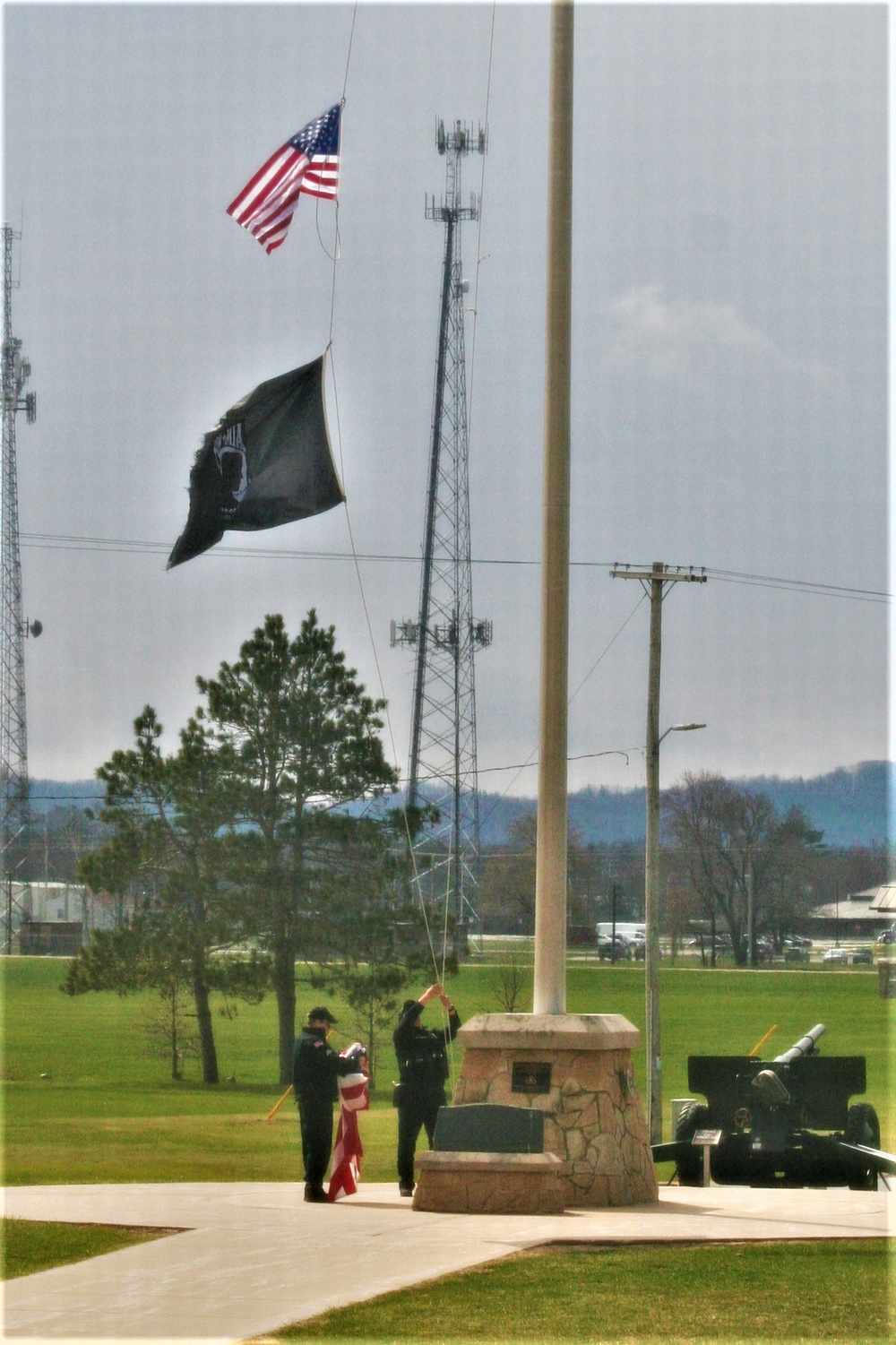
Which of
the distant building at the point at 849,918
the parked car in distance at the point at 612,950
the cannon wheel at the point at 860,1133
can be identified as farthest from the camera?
the distant building at the point at 849,918

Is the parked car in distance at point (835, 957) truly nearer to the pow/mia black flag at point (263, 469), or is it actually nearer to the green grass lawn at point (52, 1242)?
the pow/mia black flag at point (263, 469)

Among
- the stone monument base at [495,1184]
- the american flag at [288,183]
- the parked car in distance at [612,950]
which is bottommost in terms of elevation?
the parked car in distance at [612,950]

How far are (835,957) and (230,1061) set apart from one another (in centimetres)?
4424

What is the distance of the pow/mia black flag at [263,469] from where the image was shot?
12438mm

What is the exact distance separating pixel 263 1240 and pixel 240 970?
99.6 feet

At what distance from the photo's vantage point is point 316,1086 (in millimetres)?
11406

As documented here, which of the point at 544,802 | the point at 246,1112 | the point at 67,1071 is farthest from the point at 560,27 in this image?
the point at 67,1071

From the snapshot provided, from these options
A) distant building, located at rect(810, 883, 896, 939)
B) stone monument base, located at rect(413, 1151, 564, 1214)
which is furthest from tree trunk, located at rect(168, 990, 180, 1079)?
distant building, located at rect(810, 883, 896, 939)

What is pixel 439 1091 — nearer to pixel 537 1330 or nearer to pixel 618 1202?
pixel 618 1202

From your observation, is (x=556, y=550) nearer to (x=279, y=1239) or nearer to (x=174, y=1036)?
(x=279, y=1239)

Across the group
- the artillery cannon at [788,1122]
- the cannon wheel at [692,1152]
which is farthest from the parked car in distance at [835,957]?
Result: the artillery cannon at [788,1122]

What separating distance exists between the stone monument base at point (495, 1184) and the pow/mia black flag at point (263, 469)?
4751mm

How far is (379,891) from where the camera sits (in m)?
39.3

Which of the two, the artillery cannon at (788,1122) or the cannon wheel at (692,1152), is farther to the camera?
the cannon wheel at (692,1152)
